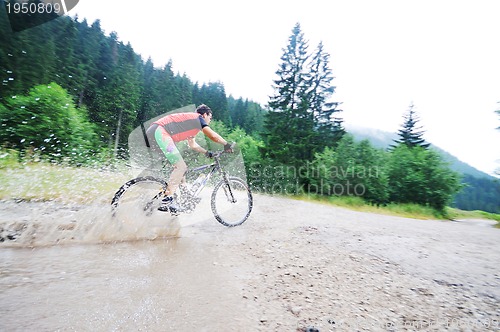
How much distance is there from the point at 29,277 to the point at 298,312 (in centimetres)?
247

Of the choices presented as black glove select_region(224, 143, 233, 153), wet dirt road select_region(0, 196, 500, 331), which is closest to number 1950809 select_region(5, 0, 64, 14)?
black glove select_region(224, 143, 233, 153)

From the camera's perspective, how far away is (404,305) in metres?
2.09

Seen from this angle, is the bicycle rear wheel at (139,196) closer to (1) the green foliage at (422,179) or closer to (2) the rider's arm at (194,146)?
(2) the rider's arm at (194,146)

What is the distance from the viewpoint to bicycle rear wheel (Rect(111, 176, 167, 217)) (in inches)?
144

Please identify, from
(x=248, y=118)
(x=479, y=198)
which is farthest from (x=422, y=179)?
(x=479, y=198)

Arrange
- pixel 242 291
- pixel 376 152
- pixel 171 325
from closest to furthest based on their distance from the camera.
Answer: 1. pixel 171 325
2. pixel 242 291
3. pixel 376 152

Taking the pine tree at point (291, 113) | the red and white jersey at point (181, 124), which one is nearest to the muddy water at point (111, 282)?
the red and white jersey at point (181, 124)

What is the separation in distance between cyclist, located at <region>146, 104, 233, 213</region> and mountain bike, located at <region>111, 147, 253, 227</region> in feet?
0.49

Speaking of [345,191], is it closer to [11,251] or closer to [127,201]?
[127,201]

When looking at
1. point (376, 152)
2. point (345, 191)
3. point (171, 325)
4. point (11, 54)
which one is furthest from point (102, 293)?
point (11, 54)

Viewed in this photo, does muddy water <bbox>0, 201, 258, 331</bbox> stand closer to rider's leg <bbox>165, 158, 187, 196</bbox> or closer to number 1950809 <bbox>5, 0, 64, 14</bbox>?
rider's leg <bbox>165, 158, 187, 196</bbox>

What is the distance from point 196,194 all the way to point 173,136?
1.27 m

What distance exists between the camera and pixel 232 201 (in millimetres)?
4898

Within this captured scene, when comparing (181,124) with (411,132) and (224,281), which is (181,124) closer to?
(224,281)
